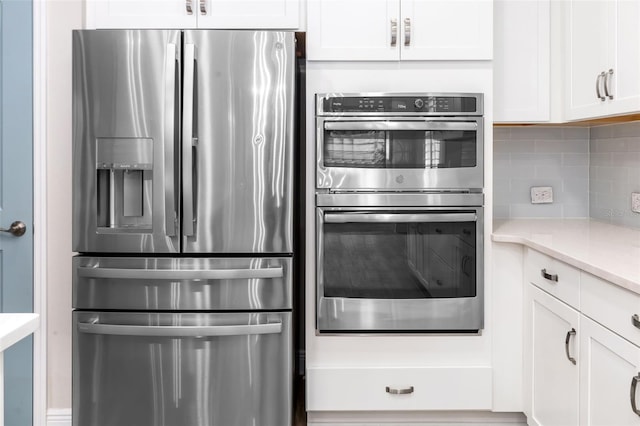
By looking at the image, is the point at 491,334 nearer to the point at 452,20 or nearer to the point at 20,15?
the point at 452,20

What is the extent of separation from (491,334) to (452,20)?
132 cm

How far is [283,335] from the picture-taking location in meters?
2.17

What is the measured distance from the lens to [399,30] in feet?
7.59

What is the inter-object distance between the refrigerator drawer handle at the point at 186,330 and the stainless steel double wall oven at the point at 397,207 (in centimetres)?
29

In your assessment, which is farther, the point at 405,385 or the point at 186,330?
the point at 405,385

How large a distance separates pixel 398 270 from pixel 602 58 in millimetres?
1146

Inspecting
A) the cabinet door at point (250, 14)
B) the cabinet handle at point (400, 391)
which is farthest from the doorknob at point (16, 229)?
the cabinet handle at point (400, 391)

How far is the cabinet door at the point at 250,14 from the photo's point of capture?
231 cm

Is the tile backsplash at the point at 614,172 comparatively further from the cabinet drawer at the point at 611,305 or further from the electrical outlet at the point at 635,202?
the cabinet drawer at the point at 611,305

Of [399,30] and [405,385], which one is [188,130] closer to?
[399,30]

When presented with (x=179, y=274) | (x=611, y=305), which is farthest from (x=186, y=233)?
(x=611, y=305)

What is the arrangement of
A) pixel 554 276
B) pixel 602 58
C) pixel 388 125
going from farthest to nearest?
1. pixel 388 125
2. pixel 602 58
3. pixel 554 276

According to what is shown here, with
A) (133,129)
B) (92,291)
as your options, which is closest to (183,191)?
(133,129)

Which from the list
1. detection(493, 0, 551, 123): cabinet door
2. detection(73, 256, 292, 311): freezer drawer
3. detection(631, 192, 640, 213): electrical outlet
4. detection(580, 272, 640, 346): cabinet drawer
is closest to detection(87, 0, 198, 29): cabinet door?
detection(73, 256, 292, 311): freezer drawer
